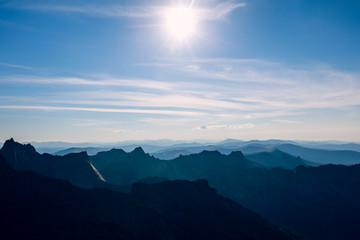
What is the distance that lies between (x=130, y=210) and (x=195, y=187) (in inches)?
1824

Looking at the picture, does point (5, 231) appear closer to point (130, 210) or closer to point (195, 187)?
point (130, 210)

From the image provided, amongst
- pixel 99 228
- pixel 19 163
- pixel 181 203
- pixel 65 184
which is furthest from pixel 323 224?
pixel 19 163

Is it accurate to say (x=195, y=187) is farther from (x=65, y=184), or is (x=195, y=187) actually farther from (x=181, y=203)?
(x=65, y=184)

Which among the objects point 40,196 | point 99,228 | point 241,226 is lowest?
point 241,226

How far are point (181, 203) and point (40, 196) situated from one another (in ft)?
216

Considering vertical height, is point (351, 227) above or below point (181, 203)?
below

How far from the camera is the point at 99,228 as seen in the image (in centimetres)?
9300

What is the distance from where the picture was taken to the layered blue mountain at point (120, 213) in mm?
88562

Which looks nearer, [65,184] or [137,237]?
[137,237]

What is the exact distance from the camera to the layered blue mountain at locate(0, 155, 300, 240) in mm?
88562

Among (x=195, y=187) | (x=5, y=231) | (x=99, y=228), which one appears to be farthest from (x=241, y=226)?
(x=5, y=231)

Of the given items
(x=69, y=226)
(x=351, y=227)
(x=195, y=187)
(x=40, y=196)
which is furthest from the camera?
(x=351, y=227)

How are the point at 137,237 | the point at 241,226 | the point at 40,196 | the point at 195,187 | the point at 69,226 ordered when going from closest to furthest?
the point at 69,226 → the point at 137,237 → the point at 40,196 → the point at 241,226 → the point at 195,187

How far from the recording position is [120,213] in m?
103
